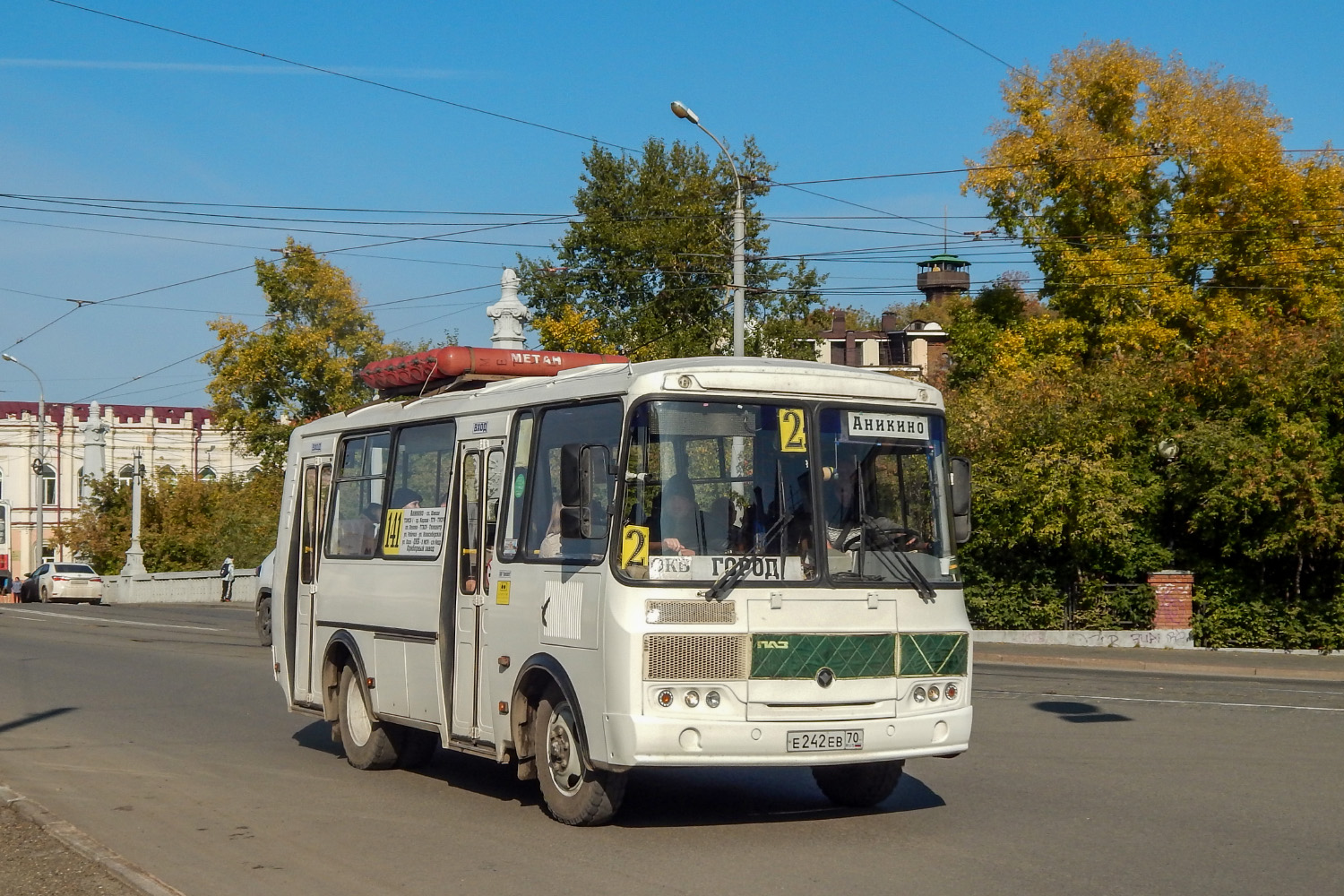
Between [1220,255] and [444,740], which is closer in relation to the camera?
[444,740]

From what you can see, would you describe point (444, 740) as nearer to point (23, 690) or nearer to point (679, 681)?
point (679, 681)

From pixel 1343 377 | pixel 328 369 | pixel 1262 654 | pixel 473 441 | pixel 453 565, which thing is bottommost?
pixel 1262 654

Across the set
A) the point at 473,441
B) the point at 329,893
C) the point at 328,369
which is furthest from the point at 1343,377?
the point at 328,369

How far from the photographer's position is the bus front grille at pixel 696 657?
332 inches

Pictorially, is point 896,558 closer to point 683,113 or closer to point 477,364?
point 477,364

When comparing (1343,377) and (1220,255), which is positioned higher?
(1220,255)

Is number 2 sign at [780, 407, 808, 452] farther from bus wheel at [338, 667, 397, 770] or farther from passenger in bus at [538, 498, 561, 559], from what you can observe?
bus wheel at [338, 667, 397, 770]

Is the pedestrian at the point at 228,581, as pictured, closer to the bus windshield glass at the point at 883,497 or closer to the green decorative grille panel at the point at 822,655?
the bus windshield glass at the point at 883,497

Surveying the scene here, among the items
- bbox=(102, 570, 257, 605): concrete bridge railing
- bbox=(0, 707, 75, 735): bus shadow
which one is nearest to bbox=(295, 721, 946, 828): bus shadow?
bbox=(0, 707, 75, 735): bus shadow

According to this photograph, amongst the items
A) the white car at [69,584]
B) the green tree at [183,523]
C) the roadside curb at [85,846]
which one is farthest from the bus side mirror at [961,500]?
the white car at [69,584]

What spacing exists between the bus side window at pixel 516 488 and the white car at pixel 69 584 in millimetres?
51500

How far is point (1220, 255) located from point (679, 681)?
3480 cm

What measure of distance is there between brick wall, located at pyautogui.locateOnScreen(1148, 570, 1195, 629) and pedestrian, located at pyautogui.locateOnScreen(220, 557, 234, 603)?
113ft

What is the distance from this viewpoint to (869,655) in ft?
29.0
